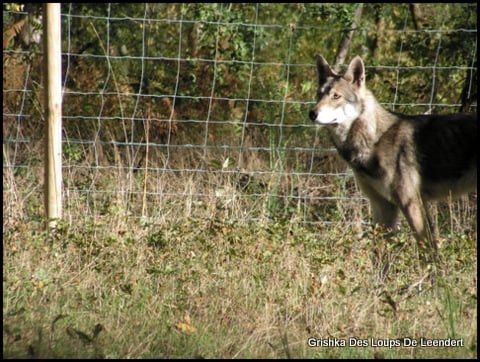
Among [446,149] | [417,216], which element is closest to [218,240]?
[417,216]

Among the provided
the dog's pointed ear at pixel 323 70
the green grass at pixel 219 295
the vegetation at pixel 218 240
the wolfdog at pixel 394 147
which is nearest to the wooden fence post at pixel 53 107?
the vegetation at pixel 218 240

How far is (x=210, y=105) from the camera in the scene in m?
7.42

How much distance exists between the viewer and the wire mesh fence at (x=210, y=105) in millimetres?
6910

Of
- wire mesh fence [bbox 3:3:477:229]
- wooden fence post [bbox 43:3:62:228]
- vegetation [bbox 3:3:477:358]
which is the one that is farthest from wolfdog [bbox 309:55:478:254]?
wooden fence post [bbox 43:3:62:228]

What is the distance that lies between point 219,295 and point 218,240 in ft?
2.61

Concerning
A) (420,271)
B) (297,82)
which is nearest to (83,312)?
(420,271)

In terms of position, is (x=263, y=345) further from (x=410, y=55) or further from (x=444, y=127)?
(x=410, y=55)

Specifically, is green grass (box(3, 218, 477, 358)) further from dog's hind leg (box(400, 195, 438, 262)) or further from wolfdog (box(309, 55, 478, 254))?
wolfdog (box(309, 55, 478, 254))

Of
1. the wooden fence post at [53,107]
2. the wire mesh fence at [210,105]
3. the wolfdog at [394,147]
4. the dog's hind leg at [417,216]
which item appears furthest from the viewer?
the wire mesh fence at [210,105]

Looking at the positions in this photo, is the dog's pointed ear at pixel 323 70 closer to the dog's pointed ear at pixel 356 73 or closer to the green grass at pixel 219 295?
the dog's pointed ear at pixel 356 73

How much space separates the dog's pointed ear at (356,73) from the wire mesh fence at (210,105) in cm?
65

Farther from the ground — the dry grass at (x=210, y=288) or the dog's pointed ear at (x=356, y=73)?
the dog's pointed ear at (x=356, y=73)

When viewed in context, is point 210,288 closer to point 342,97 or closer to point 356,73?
point 342,97

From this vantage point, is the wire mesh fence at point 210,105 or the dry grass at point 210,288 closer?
the dry grass at point 210,288
